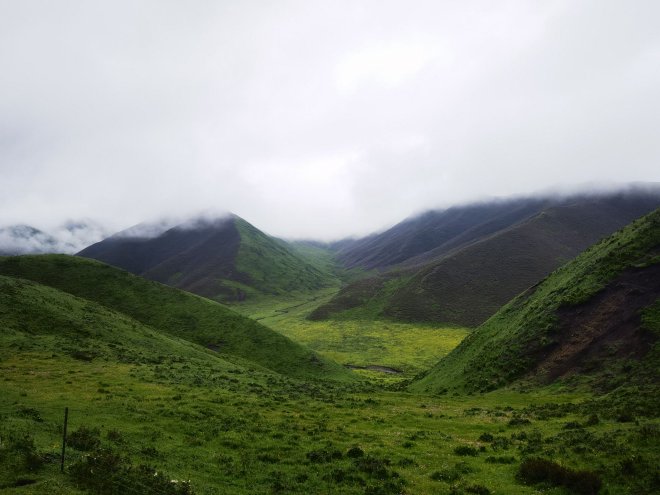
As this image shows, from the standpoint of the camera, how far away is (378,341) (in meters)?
136

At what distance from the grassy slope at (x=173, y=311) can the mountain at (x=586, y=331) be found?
27081mm

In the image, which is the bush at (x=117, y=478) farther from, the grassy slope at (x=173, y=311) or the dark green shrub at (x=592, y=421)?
the grassy slope at (x=173, y=311)

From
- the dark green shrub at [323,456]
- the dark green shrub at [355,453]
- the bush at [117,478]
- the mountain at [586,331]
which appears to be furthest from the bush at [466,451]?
the mountain at [586,331]

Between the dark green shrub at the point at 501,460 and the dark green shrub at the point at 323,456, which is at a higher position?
the dark green shrub at the point at 323,456

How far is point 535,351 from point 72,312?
61.0 m

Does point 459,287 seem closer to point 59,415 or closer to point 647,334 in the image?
point 647,334

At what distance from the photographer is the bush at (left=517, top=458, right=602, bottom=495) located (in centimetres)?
1767

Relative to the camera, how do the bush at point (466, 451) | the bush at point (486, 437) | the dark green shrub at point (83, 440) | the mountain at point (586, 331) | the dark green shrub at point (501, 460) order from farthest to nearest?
the mountain at point (586, 331) → the bush at point (486, 437) → the bush at point (466, 451) → the dark green shrub at point (501, 460) → the dark green shrub at point (83, 440)

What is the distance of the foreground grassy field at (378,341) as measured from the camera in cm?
10962

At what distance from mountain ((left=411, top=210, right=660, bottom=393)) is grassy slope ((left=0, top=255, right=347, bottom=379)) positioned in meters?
27.1

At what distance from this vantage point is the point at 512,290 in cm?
17062

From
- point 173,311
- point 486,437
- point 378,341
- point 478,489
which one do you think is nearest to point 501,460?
point 478,489

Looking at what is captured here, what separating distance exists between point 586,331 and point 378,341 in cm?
9264

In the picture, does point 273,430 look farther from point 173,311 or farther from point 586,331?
point 173,311
